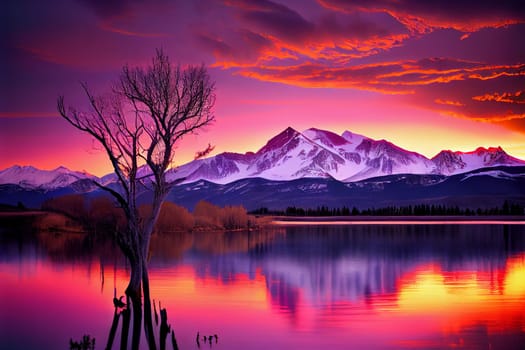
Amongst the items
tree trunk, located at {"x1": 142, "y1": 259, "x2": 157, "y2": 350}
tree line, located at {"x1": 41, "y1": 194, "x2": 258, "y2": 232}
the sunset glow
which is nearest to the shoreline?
tree line, located at {"x1": 41, "y1": 194, "x2": 258, "y2": 232}

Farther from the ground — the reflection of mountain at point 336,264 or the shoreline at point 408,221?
the shoreline at point 408,221

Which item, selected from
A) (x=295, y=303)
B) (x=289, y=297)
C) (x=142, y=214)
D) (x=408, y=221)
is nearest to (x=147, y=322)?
(x=295, y=303)

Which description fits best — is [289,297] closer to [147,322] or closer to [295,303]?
[295,303]

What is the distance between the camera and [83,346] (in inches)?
674

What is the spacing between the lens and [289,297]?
82.7 feet

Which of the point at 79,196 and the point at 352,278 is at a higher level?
the point at 79,196

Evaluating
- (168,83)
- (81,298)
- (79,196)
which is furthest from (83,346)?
(79,196)

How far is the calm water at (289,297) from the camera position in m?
17.7

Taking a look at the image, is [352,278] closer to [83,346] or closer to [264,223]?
[83,346]

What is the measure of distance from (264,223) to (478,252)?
59.0 m

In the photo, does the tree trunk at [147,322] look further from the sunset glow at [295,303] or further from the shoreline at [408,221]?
the shoreline at [408,221]

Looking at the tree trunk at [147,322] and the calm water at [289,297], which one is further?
the calm water at [289,297]

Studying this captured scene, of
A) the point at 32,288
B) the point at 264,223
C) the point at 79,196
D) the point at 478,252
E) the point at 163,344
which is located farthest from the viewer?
the point at 264,223

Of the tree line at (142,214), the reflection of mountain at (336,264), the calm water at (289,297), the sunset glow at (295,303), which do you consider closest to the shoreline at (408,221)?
the tree line at (142,214)
